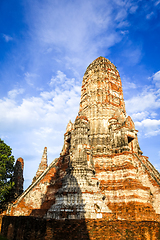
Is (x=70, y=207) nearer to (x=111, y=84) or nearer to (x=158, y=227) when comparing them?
(x=158, y=227)

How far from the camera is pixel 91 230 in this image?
8414mm

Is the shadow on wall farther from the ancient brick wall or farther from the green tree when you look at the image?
the green tree

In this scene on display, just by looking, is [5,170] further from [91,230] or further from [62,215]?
[91,230]

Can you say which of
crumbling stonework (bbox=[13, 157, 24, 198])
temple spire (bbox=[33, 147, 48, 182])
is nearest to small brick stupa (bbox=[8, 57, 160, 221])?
temple spire (bbox=[33, 147, 48, 182])

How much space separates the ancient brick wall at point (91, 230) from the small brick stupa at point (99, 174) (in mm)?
3282

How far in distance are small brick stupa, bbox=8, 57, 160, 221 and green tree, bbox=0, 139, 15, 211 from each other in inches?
78.1

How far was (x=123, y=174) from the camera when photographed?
17.8 meters

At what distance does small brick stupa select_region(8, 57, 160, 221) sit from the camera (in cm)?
1313

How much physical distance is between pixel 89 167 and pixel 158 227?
8.17 metres

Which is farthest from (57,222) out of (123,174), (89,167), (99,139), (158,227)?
(99,139)

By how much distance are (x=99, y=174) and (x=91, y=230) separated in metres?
10.7

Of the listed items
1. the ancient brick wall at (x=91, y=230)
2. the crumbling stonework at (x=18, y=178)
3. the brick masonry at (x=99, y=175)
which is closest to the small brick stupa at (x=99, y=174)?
the brick masonry at (x=99, y=175)

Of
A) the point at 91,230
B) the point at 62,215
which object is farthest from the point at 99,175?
the point at 91,230

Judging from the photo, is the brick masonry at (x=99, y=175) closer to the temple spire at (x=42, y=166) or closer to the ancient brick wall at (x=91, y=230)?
the temple spire at (x=42, y=166)
